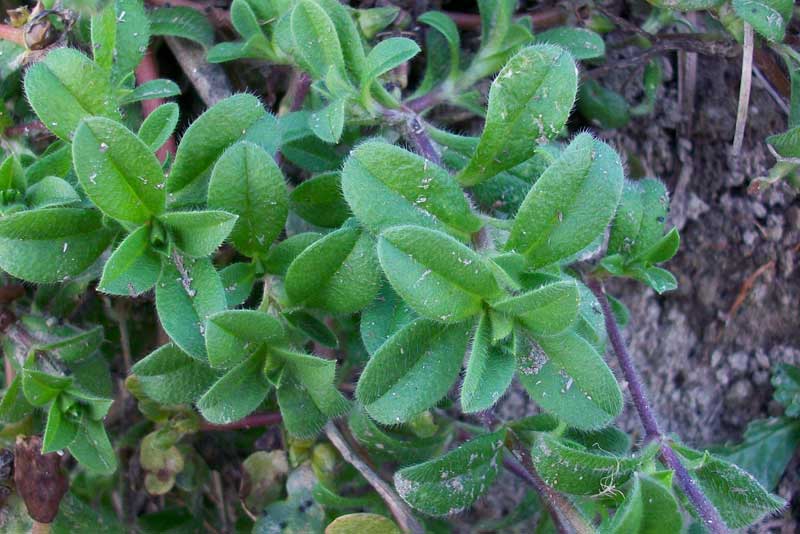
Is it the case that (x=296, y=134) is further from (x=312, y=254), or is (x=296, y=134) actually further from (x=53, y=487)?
(x=53, y=487)

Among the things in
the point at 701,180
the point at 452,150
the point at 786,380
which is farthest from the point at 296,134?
the point at 786,380

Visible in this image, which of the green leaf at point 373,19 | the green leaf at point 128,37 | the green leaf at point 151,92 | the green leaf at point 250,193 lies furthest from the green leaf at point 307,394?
the green leaf at point 373,19

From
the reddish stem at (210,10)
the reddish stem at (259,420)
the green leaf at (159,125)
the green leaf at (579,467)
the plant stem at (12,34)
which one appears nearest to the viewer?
the green leaf at (579,467)

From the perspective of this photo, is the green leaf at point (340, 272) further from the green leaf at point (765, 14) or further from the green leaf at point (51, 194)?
the green leaf at point (765, 14)

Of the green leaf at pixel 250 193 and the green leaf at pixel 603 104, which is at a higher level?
the green leaf at pixel 250 193

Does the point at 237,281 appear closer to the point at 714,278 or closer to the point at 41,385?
the point at 41,385

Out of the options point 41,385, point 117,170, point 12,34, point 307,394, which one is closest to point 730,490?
point 307,394
